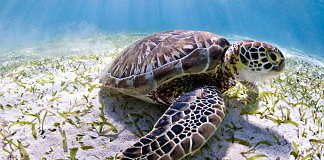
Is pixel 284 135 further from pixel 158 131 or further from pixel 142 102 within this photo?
pixel 142 102

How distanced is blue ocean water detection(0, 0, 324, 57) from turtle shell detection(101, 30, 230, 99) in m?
59.6

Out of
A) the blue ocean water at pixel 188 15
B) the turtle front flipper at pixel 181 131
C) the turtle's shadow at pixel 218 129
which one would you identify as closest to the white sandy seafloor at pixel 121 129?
the turtle's shadow at pixel 218 129

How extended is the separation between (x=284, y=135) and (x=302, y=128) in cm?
32

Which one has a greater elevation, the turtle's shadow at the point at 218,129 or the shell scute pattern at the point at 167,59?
the shell scute pattern at the point at 167,59

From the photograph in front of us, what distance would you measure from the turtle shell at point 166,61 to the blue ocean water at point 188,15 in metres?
59.6

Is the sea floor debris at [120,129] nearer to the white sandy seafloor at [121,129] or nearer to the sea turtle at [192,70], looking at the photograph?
the white sandy seafloor at [121,129]

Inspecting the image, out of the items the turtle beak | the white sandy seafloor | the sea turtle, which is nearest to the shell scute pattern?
the sea turtle

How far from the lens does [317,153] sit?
Answer: 5.38 feet

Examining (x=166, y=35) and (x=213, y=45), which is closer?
(x=213, y=45)

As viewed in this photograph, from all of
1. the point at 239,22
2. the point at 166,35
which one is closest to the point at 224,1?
the point at 239,22

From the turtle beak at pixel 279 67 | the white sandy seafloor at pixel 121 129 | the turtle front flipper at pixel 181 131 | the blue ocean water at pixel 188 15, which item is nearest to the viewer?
the turtle front flipper at pixel 181 131

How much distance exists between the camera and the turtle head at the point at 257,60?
2184mm

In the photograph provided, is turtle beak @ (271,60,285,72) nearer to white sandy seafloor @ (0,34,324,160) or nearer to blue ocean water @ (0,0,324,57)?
white sandy seafloor @ (0,34,324,160)

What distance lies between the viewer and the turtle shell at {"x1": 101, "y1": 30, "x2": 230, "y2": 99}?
2254 mm
